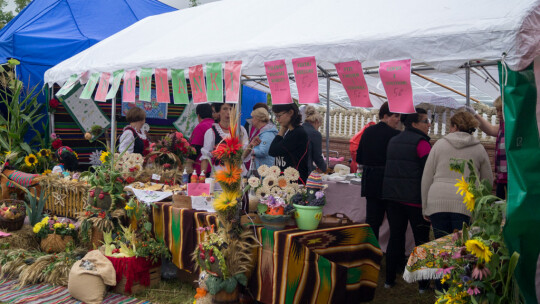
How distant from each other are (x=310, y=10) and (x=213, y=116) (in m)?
1.80

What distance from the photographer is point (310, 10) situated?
5.30 metres

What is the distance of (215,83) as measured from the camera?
5168 millimetres

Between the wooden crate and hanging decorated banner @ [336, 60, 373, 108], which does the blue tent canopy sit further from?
hanging decorated banner @ [336, 60, 373, 108]

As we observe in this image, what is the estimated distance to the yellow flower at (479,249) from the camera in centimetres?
284

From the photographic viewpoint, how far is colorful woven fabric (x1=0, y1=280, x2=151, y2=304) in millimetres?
4641

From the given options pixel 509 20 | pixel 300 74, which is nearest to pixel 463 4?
pixel 509 20

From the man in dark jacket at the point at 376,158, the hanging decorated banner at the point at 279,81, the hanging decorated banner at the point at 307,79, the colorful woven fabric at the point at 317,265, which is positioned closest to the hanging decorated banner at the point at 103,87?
the hanging decorated banner at the point at 279,81

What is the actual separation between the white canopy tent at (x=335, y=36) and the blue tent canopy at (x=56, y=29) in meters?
1.77

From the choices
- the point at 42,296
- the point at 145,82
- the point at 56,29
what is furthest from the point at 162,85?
the point at 56,29

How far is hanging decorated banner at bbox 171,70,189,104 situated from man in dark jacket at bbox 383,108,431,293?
2.22m

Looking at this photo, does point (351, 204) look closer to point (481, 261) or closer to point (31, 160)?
point (481, 261)

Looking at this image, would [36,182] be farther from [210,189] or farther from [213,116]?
[210,189]

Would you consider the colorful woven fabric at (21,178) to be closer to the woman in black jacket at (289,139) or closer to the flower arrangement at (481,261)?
the woman in black jacket at (289,139)

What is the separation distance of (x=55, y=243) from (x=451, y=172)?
13.4 ft
